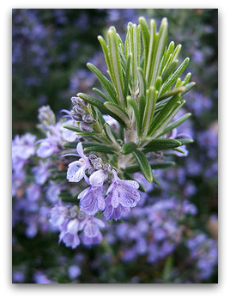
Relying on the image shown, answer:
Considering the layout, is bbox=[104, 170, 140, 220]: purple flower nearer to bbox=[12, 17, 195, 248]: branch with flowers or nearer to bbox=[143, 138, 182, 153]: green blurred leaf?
bbox=[12, 17, 195, 248]: branch with flowers

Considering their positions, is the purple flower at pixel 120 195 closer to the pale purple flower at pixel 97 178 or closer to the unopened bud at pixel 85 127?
the pale purple flower at pixel 97 178

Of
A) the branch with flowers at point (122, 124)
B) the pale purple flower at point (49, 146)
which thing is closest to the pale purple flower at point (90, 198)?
the branch with flowers at point (122, 124)

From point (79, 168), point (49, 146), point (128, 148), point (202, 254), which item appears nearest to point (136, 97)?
point (128, 148)

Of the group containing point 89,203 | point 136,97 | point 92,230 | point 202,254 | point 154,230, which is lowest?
point 202,254

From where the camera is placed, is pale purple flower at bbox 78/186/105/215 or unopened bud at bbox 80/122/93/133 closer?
pale purple flower at bbox 78/186/105/215

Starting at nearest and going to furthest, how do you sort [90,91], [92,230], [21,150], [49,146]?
[92,230] < [49,146] < [21,150] < [90,91]

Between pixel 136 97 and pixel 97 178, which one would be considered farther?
pixel 136 97

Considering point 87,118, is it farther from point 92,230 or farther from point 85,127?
point 92,230

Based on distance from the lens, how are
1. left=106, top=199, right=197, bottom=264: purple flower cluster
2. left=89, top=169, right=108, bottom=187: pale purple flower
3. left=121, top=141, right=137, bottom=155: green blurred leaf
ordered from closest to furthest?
left=89, top=169, right=108, bottom=187: pale purple flower < left=121, top=141, right=137, bottom=155: green blurred leaf < left=106, top=199, right=197, bottom=264: purple flower cluster

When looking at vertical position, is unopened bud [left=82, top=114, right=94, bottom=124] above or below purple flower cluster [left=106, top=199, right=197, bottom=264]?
above

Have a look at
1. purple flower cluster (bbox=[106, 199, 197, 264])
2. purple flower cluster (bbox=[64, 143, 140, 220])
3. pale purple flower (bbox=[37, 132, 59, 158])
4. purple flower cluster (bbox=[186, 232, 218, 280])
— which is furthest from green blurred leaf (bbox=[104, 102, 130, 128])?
purple flower cluster (bbox=[186, 232, 218, 280])
